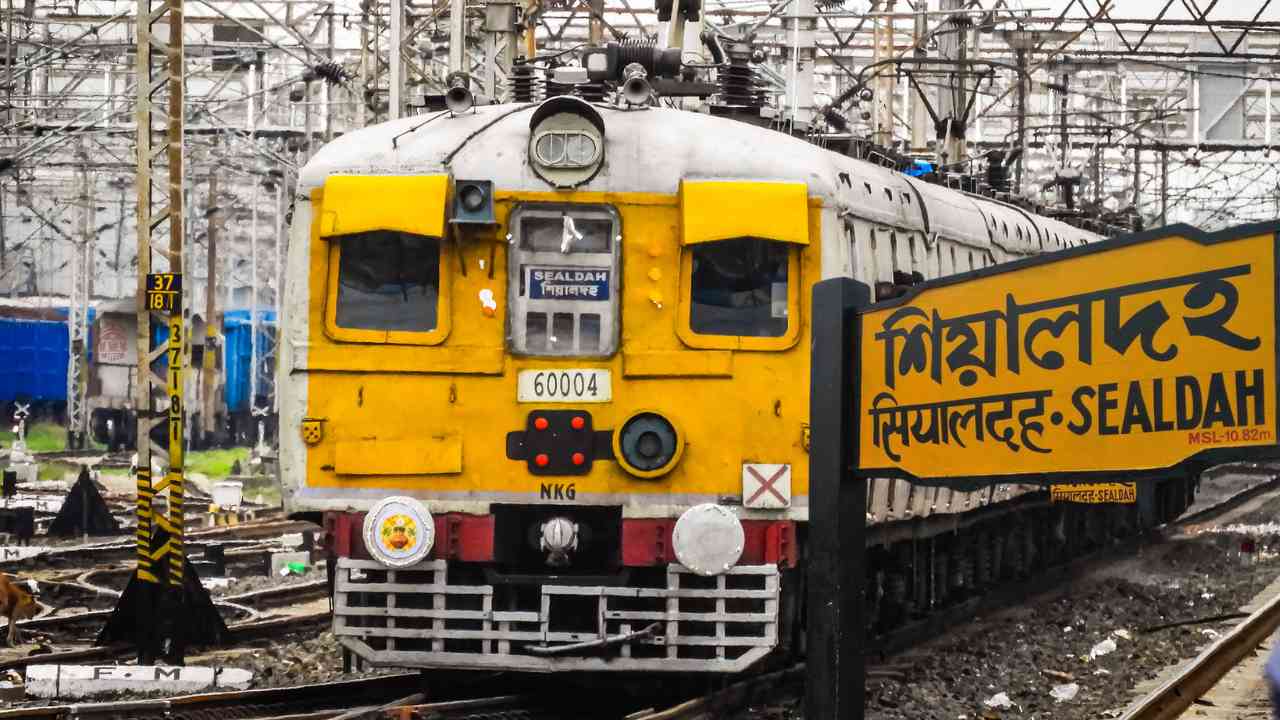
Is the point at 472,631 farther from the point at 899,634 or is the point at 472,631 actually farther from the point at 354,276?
the point at 899,634

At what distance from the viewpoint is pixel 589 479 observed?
29.5 ft

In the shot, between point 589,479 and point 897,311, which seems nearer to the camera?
point 897,311

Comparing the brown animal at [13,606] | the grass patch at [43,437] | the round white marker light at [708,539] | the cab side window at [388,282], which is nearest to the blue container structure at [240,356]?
the grass patch at [43,437]

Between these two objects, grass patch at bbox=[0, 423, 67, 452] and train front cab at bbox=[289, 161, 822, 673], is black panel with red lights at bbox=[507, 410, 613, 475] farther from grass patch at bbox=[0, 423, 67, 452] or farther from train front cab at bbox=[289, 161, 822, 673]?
grass patch at bbox=[0, 423, 67, 452]

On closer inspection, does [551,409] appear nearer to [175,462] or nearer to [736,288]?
[736,288]


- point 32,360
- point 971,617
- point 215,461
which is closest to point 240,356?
point 32,360

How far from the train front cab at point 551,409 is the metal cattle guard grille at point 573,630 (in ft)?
0.04

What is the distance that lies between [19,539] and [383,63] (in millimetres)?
9928

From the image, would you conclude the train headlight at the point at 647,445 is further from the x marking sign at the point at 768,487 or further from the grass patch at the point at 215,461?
the grass patch at the point at 215,461

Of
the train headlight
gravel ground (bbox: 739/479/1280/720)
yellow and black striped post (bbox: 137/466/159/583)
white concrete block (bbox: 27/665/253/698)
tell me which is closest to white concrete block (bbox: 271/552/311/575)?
yellow and black striped post (bbox: 137/466/159/583)

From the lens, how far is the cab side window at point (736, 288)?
9086 millimetres

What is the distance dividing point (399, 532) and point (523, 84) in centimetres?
304

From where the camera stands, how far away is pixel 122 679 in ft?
34.4

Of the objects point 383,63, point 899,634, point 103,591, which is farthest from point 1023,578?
point 383,63
